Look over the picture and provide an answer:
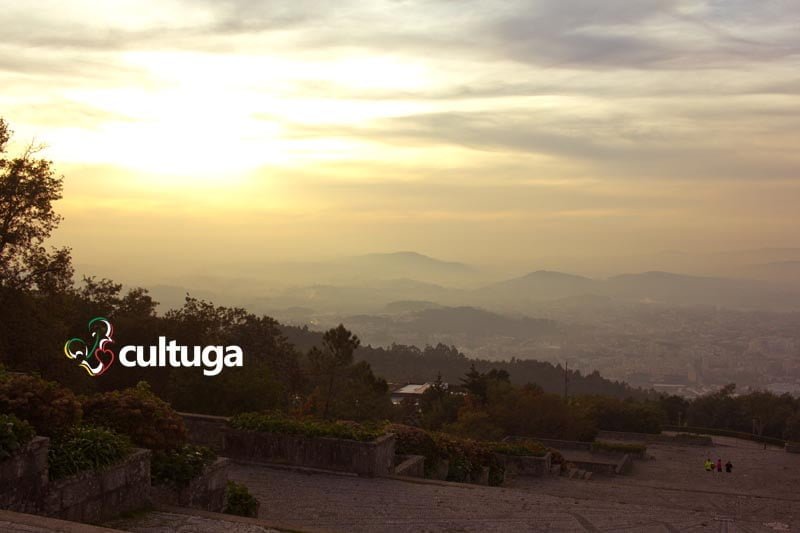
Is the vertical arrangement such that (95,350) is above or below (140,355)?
above

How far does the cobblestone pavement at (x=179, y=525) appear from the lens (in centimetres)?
795

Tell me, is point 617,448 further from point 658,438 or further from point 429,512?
point 429,512

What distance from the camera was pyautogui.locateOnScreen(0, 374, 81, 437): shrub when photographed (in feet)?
26.5

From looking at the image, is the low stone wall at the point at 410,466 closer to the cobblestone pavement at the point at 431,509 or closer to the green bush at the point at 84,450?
the cobblestone pavement at the point at 431,509

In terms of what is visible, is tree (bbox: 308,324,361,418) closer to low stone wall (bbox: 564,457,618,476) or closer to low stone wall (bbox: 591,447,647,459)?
low stone wall (bbox: 564,457,618,476)

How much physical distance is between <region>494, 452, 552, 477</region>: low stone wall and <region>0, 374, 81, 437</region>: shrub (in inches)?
689

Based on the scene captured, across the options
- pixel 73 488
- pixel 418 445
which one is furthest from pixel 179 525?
pixel 418 445

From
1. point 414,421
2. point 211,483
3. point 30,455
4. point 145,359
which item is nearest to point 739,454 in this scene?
point 414,421

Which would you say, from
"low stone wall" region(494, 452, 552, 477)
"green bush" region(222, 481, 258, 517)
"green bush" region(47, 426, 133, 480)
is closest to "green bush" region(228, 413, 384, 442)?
"green bush" region(222, 481, 258, 517)

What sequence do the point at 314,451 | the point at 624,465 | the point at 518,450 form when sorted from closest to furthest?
the point at 314,451 < the point at 518,450 < the point at 624,465

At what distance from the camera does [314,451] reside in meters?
14.5

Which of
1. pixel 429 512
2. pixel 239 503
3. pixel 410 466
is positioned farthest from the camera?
pixel 410 466

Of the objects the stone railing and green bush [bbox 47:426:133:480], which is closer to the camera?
the stone railing

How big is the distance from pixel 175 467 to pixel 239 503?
1.39 meters
